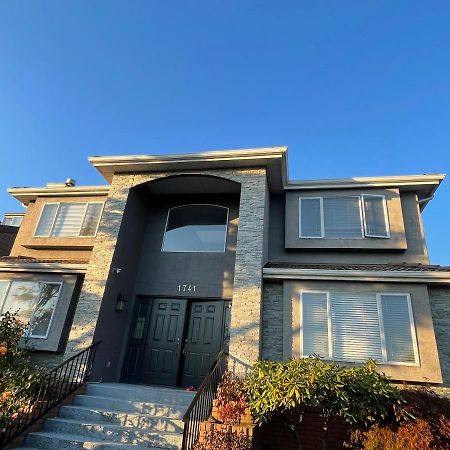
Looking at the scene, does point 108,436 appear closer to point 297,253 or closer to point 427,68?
point 297,253

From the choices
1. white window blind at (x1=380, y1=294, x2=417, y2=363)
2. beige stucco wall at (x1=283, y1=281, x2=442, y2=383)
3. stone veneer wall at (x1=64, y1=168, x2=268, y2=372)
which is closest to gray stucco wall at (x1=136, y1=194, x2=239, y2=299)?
stone veneer wall at (x1=64, y1=168, x2=268, y2=372)

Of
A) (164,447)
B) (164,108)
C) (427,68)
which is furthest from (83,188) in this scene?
(427,68)

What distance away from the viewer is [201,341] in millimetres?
8961

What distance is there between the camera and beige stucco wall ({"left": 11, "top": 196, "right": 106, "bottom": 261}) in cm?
1088

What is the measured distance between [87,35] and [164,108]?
3.49 meters

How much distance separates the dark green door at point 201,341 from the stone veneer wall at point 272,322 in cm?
147

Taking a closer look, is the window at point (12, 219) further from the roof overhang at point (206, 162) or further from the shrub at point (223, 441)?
the shrub at point (223, 441)

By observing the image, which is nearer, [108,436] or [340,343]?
[108,436]

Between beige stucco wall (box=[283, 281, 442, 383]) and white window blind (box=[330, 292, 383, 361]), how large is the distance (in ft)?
0.76

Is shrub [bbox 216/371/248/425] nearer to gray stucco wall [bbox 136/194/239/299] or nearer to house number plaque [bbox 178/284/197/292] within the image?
gray stucco wall [bbox 136/194/239/299]

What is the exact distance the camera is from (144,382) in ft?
29.1

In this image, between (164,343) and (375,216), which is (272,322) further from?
(375,216)

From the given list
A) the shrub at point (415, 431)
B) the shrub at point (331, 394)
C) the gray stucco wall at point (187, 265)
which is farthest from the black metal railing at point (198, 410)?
the gray stucco wall at point (187, 265)

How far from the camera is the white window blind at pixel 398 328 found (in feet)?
23.2
